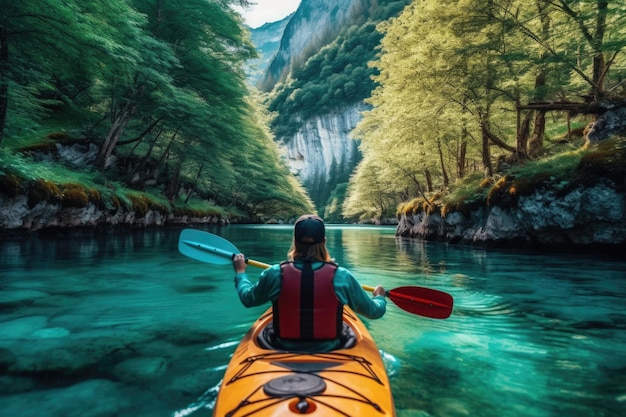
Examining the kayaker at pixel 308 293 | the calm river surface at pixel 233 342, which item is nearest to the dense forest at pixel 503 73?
the calm river surface at pixel 233 342

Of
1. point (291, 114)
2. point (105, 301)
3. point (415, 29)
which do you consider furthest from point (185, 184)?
point (291, 114)

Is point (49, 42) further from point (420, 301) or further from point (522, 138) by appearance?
point (522, 138)

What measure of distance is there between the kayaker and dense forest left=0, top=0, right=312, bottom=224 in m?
8.90

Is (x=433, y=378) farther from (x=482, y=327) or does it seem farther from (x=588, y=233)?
(x=588, y=233)

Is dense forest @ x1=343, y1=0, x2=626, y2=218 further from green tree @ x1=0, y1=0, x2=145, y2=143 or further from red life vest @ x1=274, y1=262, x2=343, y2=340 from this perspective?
red life vest @ x1=274, y1=262, x2=343, y2=340

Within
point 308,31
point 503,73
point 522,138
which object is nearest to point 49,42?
point 503,73

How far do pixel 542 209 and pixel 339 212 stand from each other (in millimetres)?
68074

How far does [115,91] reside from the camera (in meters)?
16.1

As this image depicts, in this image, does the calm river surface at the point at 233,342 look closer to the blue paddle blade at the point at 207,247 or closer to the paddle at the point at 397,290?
the paddle at the point at 397,290

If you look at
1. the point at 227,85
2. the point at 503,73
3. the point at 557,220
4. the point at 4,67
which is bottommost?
the point at 557,220

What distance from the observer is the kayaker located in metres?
2.44

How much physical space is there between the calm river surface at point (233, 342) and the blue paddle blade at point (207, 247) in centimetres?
92

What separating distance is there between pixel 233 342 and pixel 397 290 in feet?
6.31

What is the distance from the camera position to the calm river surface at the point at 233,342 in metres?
2.74
